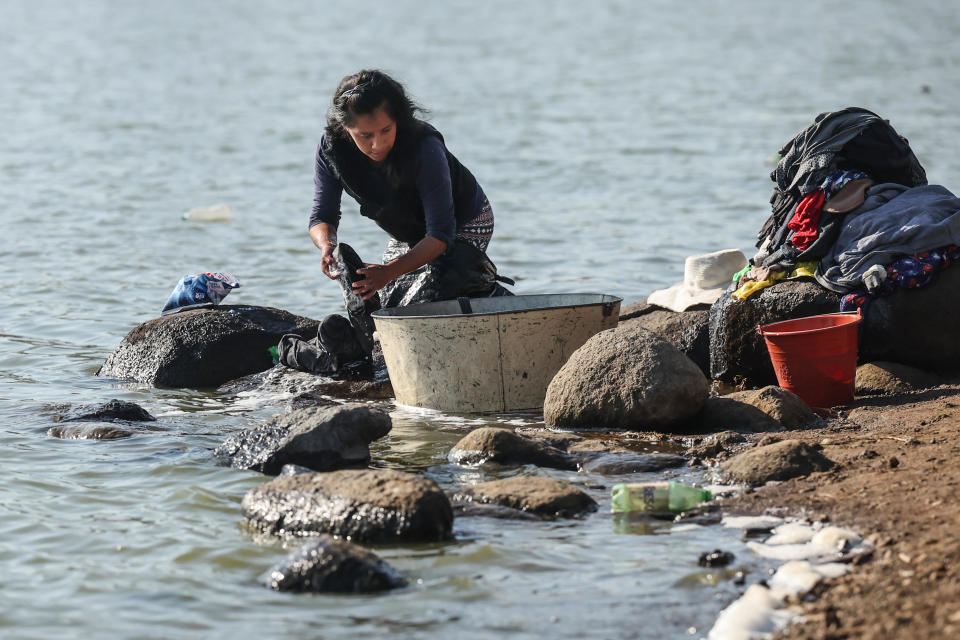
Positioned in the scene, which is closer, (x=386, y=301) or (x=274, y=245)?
(x=386, y=301)

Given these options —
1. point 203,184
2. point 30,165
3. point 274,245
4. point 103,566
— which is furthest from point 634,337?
point 30,165

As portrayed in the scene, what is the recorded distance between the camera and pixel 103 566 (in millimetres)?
4820

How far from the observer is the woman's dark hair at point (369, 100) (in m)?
6.85

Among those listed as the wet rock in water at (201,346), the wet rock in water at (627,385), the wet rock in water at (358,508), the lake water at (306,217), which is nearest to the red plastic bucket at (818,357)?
the wet rock in water at (627,385)

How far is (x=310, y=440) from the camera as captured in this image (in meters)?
5.86

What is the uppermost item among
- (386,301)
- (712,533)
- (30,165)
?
(30,165)

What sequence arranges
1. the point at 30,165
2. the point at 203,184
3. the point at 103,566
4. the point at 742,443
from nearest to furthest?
the point at 103,566 < the point at 742,443 < the point at 203,184 < the point at 30,165

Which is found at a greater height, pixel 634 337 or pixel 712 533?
pixel 634 337

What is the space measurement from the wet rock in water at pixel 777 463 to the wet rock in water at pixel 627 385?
2.79 feet

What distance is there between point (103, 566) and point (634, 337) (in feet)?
9.83

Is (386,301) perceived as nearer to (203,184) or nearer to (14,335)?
(14,335)

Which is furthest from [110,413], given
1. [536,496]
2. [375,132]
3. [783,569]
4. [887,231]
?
[887,231]

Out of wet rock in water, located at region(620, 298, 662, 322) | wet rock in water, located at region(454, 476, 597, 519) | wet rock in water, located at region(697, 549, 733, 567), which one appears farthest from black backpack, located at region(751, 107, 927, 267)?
wet rock in water, located at region(697, 549, 733, 567)

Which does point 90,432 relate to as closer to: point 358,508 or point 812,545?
point 358,508
